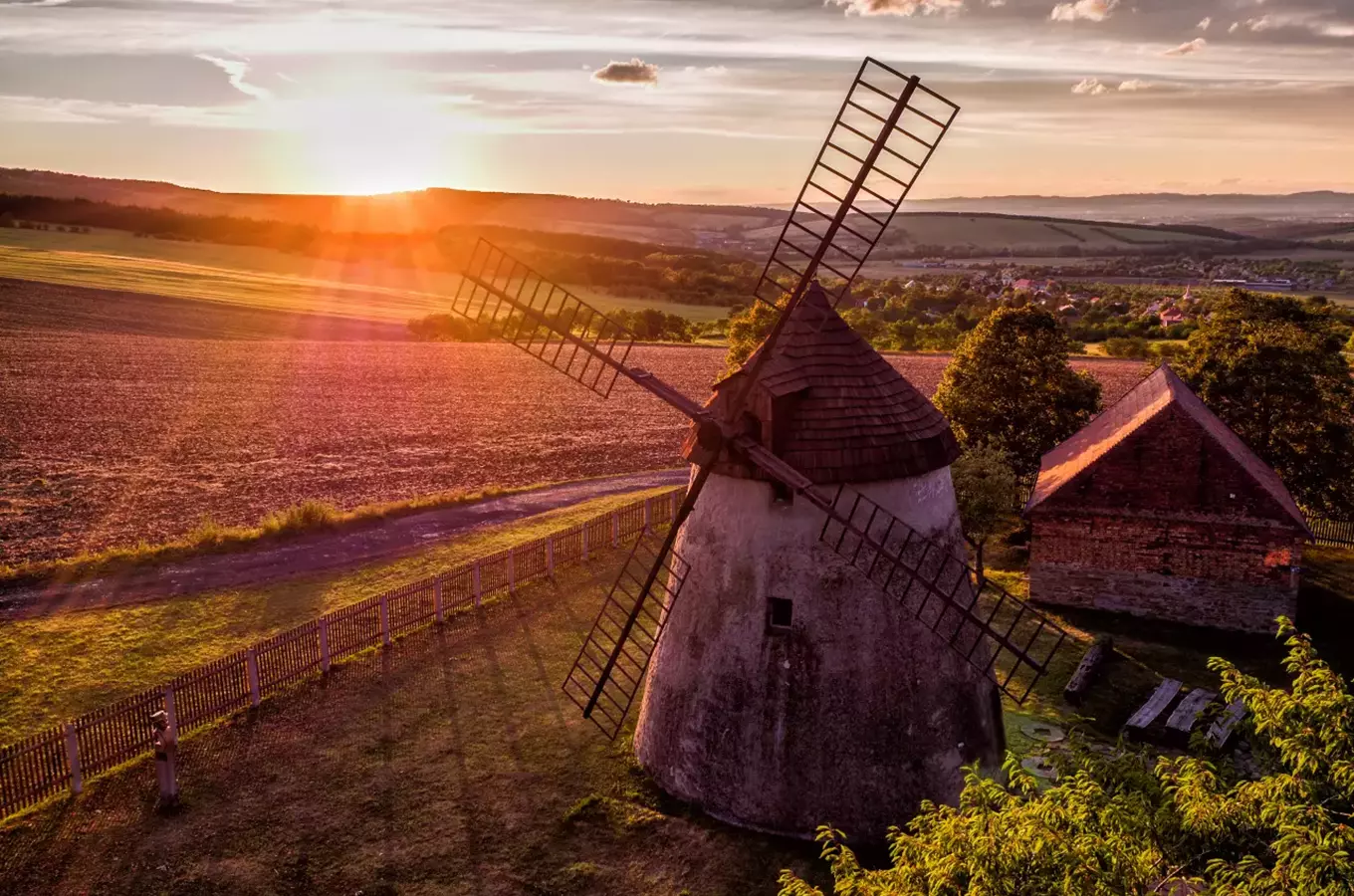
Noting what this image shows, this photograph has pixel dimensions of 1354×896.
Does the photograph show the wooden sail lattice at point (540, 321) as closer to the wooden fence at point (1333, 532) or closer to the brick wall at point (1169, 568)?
the brick wall at point (1169, 568)

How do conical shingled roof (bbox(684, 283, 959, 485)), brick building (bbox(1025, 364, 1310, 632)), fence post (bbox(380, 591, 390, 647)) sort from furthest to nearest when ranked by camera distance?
brick building (bbox(1025, 364, 1310, 632)), fence post (bbox(380, 591, 390, 647)), conical shingled roof (bbox(684, 283, 959, 485))

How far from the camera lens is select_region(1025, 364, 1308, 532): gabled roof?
22.8 metres

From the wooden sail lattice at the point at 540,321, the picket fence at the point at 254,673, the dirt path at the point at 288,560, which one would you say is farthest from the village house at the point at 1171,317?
the wooden sail lattice at the point at 540,321

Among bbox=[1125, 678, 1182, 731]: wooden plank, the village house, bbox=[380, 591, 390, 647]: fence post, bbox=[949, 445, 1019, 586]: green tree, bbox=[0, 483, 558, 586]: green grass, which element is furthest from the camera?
the village house

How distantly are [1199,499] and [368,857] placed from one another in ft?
65.9

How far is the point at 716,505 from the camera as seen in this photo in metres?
14.1

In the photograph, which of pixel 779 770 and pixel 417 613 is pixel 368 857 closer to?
pixel 779 770

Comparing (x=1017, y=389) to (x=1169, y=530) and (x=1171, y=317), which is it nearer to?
(x=1169, y=530)

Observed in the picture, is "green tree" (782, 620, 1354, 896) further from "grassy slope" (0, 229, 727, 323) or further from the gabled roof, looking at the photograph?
"grassy slope" (0, 229, 727, 323)

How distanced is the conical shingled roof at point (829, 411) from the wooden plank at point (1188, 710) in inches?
305

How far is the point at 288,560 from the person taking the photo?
88.7 ft

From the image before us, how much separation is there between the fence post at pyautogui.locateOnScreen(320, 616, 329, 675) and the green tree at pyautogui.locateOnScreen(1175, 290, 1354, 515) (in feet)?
90.6

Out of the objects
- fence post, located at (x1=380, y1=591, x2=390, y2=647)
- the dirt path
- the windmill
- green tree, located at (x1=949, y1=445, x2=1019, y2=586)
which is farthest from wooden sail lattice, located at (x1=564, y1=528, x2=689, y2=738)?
green tree, located at (x1=949, y1=445, x2=1019, y2=586)

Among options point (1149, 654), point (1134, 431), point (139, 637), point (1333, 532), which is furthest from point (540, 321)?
point (1333, 532)
